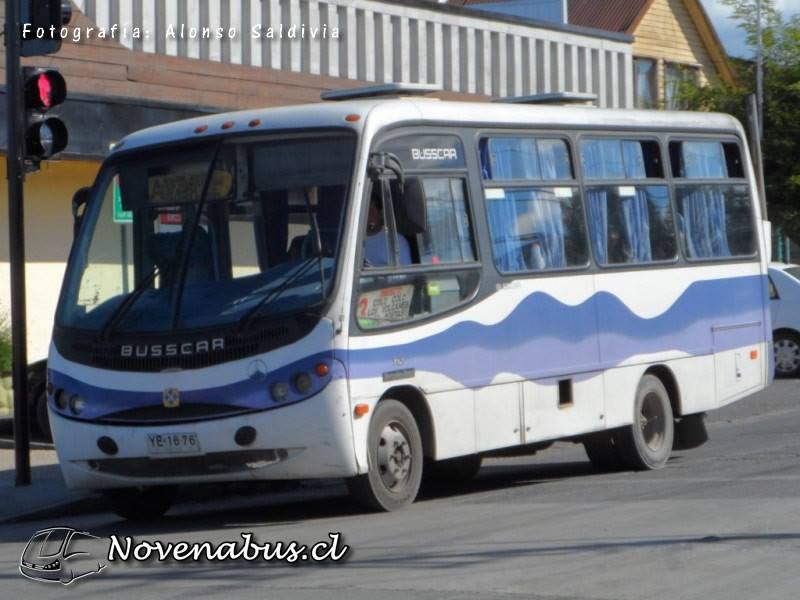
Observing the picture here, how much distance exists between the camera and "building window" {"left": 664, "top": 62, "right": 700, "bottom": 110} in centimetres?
3538

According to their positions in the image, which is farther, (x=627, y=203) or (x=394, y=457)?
(x=627, y=203)

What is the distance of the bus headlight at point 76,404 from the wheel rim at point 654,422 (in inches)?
204

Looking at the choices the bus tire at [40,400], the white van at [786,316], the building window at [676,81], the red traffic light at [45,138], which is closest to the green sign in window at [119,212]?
the red traffic light at [45,138]

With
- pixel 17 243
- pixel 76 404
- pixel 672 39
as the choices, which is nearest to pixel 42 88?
pixel 17 243

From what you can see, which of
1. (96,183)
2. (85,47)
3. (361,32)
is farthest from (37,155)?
(361,32)

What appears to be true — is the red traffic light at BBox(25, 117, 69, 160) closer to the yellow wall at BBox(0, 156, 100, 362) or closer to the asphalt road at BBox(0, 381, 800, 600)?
the asphalt road at BBox(0, 381, 800, 600)

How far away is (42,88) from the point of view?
43.1 feet

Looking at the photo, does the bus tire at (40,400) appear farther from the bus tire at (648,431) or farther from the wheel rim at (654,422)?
Answer: the wheel rim at (654,422)

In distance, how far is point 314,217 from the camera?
35.7 ft

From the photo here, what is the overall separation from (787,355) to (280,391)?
1476 centimetres

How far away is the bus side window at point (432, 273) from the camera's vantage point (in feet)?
35.9

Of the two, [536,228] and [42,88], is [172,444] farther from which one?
[42,88]

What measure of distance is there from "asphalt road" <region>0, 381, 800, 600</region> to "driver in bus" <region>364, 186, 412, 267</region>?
174cm

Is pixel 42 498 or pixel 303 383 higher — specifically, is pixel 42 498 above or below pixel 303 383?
below
